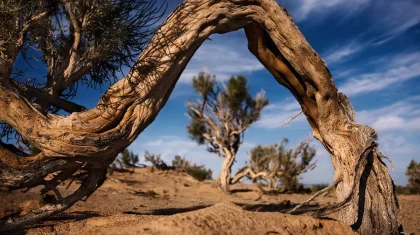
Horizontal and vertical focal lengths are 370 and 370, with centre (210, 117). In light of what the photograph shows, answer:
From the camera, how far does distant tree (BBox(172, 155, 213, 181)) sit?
2006 cm

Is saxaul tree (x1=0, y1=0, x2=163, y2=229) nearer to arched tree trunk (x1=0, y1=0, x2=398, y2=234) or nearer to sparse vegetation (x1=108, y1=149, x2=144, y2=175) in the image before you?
arched tree trunk (x1=0, y1=0, x2=398, y2=234)

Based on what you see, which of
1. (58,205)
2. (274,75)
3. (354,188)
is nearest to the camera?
(58,205)

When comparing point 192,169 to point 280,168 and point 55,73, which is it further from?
point 55,73

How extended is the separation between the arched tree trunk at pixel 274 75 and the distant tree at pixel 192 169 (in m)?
14.2

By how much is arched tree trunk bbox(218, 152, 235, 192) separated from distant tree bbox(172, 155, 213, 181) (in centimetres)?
268

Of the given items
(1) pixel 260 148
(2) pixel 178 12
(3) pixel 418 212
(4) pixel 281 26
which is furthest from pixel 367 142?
(1) pixel 260 148

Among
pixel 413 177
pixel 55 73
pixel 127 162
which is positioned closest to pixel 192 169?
pixel 127 162

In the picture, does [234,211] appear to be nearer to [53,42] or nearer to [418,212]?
[53,42]

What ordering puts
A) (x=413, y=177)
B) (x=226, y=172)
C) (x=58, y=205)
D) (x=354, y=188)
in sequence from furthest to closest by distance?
1. (x=413, y=177)
2. (x=226, y=172)
3. (x=354, y=188)
4. (x=58, y=205)

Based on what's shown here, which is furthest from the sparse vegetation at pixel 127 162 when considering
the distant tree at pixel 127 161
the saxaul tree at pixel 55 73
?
the saxaul tree at pixel 55 73

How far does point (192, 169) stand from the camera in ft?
71.3

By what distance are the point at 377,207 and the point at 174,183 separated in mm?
12737

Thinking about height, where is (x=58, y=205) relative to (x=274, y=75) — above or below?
below

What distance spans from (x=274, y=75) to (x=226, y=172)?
11.4 meters
